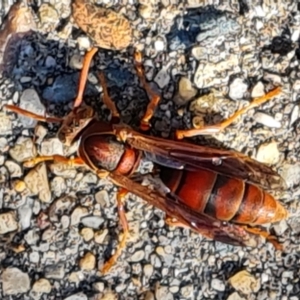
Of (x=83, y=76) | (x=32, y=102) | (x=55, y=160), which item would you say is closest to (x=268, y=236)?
(x=55, y=160)

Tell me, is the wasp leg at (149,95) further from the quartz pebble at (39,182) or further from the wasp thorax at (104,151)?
the quartz pebble at (39,182)

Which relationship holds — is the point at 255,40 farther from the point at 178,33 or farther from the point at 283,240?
the point at 283,240

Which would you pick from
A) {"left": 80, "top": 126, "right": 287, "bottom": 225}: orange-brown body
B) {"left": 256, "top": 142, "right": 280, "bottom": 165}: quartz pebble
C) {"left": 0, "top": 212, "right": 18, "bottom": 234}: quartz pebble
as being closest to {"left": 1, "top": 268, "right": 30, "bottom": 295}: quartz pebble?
{"left": 0, "top": 212, "right": 18, "bottom": 234}: quartz pebble

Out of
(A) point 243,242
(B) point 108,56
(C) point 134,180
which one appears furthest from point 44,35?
(A) point 243,242

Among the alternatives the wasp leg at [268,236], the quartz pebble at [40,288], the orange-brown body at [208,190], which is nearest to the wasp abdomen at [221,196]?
the orange-brown body at [208,190]

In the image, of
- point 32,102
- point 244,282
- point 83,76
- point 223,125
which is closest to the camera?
point 83,76

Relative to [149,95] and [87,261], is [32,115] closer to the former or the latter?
[149,95]

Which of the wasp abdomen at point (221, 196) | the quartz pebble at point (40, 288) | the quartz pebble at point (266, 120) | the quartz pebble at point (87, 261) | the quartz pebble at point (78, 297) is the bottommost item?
the quartz pebble at point (78, 297)
